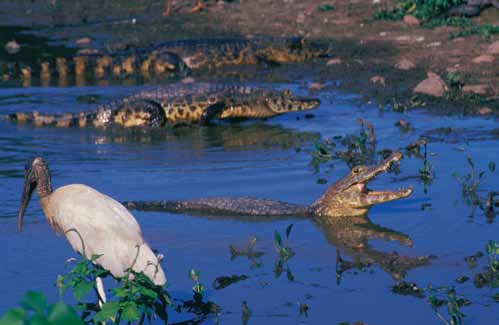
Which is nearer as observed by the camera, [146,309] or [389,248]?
[146,309]

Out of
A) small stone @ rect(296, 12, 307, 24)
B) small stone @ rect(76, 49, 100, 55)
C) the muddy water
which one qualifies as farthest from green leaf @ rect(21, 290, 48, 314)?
small stone @ rect(296, 12, 307, 24)

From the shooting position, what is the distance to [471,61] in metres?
12.9

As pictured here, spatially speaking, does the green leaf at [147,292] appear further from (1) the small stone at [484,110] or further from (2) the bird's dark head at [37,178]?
(1) the small stone at [484,110]

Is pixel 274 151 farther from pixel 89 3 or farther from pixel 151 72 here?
pixel 89 3

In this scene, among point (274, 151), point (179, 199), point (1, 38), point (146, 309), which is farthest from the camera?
point (1, 38)

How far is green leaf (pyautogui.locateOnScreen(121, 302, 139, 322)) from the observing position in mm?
4465

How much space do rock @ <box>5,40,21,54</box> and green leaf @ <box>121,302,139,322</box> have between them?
12896 mm

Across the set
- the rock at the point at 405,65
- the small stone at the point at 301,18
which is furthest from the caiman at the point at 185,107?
the small stone at the point at 301,18

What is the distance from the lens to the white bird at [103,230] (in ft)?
16.6

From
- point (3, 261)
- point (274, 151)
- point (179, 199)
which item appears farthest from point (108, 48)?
point (3, 261)

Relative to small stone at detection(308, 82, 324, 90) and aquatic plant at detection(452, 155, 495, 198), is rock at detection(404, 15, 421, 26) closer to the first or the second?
small stone at detection(308, 82, 324, 90)

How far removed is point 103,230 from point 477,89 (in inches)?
274

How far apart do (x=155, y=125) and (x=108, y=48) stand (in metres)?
5.59

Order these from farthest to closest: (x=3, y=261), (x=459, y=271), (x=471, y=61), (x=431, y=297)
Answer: (x=471, y=61), (x=3, y=261), (x=459, y=271), (x=431, y=297)
